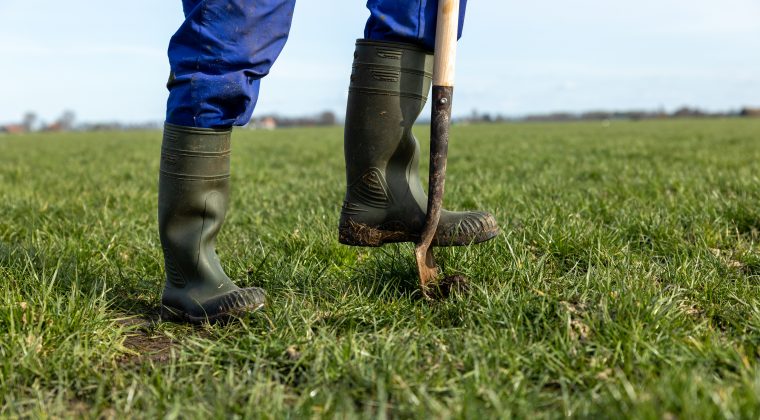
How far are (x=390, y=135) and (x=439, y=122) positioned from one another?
0.21m

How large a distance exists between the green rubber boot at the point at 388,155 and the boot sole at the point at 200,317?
1.75 ft

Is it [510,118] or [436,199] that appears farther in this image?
[510,118]

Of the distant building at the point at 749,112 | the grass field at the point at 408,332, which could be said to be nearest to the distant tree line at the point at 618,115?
the distant building at the point at 749,112

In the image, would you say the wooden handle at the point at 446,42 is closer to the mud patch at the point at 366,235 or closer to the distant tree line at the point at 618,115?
the mud patch at the point at 366,235

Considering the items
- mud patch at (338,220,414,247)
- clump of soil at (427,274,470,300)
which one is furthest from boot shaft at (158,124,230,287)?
clump of soil at (427,274,470,300)

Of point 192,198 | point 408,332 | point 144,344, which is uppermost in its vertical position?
point 192,198

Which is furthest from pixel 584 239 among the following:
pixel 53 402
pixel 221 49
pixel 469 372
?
pixel 53 402

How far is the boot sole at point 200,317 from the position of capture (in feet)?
8.28

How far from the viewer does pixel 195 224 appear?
8.79ft

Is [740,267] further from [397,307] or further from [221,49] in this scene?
[221,49]

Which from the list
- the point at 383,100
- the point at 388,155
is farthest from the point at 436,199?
the point at 383,100

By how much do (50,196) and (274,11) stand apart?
485 centimetres

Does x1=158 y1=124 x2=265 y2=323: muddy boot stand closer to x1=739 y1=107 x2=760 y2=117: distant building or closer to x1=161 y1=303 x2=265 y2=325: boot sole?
x1=161 y1=303 x2=265 y2=325: boot sole

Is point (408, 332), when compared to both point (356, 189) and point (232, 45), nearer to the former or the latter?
point (356, 189)
